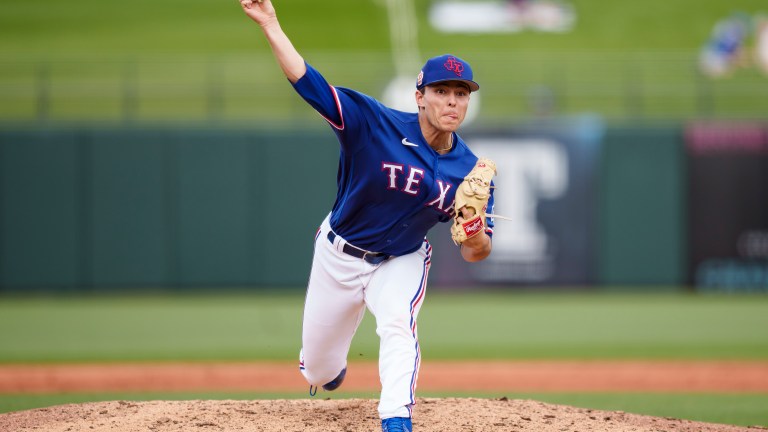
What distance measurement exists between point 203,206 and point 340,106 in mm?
9819

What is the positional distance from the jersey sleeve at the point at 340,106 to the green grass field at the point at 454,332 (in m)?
3.17

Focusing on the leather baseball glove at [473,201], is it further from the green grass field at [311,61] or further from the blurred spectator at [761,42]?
the blurred spectator at [761,42]

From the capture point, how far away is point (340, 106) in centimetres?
503

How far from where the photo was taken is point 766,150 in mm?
14922

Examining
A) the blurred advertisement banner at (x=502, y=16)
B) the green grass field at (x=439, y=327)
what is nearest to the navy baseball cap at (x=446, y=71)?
the green grass field at (x=439, y=327)

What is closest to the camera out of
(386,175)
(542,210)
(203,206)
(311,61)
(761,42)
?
(386,175)

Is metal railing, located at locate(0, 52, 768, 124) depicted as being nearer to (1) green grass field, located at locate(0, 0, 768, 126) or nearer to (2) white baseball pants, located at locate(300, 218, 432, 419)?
(1) green grass field, located at locate(0, 0, 768, 126)

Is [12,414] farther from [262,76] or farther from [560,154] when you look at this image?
[262,76]

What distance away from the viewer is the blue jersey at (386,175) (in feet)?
16.9

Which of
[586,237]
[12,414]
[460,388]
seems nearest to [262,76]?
[586,237]

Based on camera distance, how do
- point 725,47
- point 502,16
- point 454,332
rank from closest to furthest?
point 454,332
point 725,47
point 502,16

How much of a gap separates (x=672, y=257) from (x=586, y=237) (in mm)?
1287

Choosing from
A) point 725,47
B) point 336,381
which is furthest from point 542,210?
point 725,47

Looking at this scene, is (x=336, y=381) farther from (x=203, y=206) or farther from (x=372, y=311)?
(x=203, y=206)
